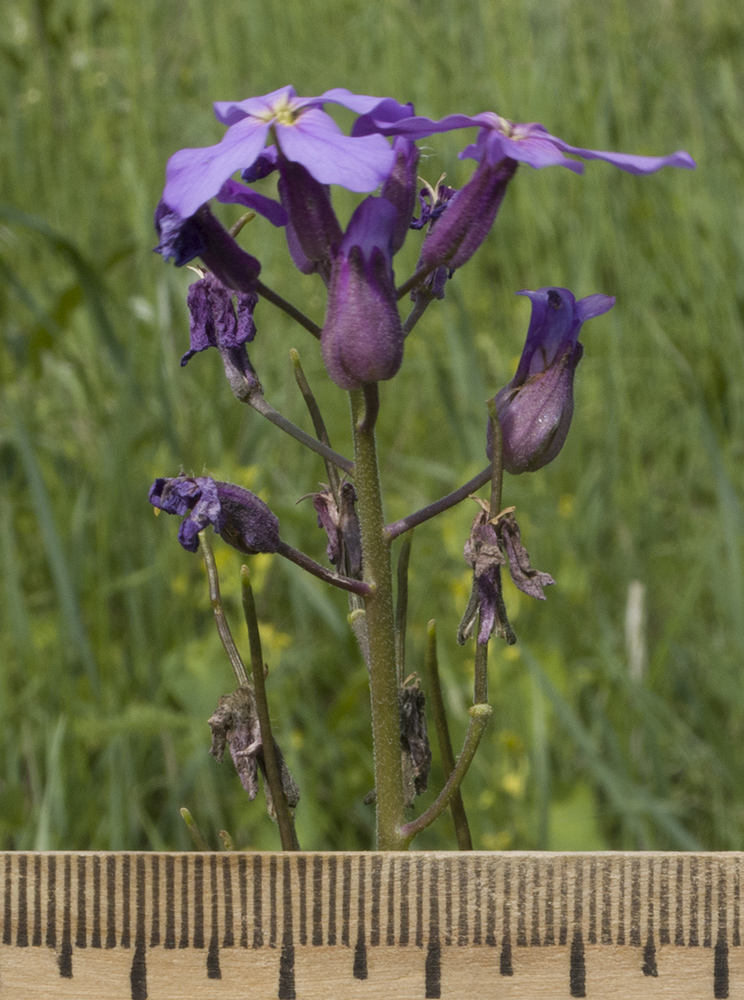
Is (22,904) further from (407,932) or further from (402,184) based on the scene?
(402,184)

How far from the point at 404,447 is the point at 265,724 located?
1936 millimetres

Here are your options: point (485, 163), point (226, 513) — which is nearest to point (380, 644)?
point (226, 513)

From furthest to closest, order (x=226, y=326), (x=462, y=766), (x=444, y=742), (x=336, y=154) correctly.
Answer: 1. (x=444, y=742)
2. (x=226, y=326)
3. (x=462, y=766)
4. (x=336, y=154)

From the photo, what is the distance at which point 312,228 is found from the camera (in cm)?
110

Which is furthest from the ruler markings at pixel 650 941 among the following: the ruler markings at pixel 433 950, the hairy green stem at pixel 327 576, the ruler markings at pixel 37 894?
the ruler markings at pixel 37 894

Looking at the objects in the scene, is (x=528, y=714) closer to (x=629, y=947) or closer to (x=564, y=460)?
(x=564, y=460)

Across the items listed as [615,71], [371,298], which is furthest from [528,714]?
[615,71]

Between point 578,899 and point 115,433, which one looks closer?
point 578,899

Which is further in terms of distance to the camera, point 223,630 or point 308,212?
point 223,630

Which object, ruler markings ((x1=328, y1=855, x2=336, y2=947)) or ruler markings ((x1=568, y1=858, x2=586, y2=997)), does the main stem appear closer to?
ruler markings ((x1=328, y1=855, x2=336, y2=947))

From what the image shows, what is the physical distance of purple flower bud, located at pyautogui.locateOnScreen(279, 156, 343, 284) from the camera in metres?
1.08

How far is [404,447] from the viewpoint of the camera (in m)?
3.14

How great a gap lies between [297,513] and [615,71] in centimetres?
187

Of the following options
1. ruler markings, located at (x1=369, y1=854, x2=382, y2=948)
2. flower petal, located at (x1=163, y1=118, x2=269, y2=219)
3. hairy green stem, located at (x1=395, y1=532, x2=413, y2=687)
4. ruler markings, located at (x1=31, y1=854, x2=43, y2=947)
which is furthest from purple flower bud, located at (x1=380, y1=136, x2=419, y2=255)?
ruler markings, located at (x1=31, y1=854, x2=43, y2=947)
